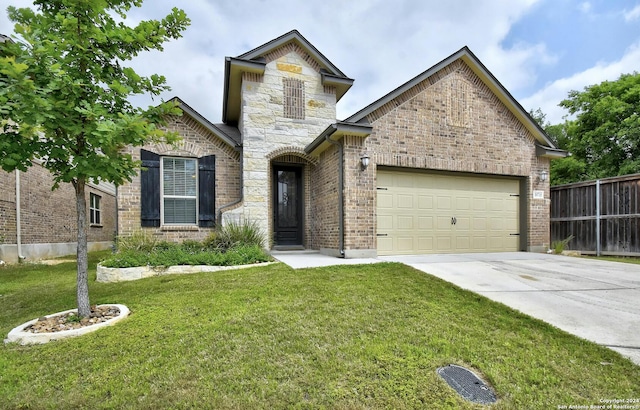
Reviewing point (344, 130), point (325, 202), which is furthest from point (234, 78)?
point (325, 202)

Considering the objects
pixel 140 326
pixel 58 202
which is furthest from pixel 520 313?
pixel 58 202

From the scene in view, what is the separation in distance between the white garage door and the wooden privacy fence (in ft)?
8.23

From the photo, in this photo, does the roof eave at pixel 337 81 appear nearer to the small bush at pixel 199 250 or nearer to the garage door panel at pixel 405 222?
the garage door panel at pixel 405 222

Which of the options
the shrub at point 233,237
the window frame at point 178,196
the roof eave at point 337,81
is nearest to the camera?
the shrub at point 233,237

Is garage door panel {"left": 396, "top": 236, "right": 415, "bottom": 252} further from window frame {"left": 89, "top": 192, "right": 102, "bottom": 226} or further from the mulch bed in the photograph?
window frame {"left": 89, "top": 192, "right": 102, "bottom": 226}

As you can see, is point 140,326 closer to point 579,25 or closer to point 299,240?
point 299,240

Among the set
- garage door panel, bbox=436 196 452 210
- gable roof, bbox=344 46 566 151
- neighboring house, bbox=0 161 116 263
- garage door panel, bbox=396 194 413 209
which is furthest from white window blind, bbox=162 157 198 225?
garage door panel, bbox=436 196 452 210

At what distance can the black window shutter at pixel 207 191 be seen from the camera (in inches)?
352

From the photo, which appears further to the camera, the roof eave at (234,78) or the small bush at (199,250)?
the roof eave at (234,78)

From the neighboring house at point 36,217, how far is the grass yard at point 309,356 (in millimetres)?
6280

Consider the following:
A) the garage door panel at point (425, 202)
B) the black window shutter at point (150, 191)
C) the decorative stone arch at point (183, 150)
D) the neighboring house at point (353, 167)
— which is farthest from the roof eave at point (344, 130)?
the black window shutter at point (150, 191)

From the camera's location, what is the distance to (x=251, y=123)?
9.02m

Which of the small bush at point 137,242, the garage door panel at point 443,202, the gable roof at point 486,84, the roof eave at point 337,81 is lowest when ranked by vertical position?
the small bush at point 137,242

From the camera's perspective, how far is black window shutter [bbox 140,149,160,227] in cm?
845
